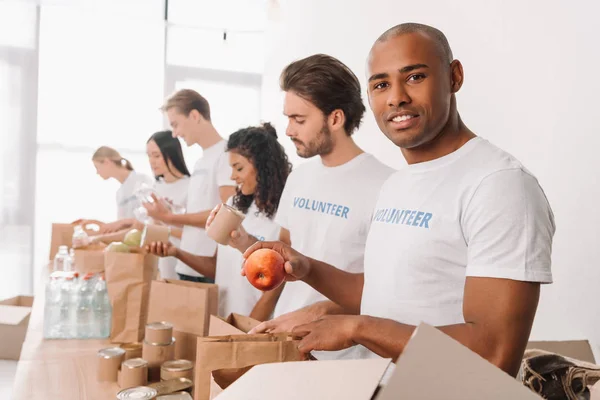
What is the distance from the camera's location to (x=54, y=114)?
5.33 meters

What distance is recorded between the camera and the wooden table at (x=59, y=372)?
1.27 m

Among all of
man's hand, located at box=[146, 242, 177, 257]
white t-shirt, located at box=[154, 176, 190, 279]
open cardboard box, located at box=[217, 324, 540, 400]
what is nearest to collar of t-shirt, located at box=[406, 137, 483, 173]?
open cardboard box, located at box=[217, 324, 540, 400]

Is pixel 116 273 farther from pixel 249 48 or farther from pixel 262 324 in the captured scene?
pixel 249 48

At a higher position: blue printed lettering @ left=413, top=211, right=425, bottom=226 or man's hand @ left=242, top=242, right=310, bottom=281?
blue printed lettering @ left=413, top=211, right=425, bottom=226

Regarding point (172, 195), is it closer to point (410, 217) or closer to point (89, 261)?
point (89, 261)

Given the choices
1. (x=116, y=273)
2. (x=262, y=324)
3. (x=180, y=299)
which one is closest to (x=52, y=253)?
(x=116, y=273)

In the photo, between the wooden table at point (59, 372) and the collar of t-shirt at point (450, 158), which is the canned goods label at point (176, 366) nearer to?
the wooden table at point (59, 372)

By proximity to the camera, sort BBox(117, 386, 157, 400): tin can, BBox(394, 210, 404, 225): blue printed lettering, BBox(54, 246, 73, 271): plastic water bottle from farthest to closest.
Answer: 1. BBox(54, 246, 73, 271): plastic water bottle
2. BBox(394, 210, 404, 225): blue printed lettering
3. BBox(117, 386, 157, 400): tin can

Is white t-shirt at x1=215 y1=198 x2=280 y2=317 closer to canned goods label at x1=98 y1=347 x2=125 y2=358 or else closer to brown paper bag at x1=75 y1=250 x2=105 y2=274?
brown paper bag at x1=75 y1=250 x2=105 y2=274

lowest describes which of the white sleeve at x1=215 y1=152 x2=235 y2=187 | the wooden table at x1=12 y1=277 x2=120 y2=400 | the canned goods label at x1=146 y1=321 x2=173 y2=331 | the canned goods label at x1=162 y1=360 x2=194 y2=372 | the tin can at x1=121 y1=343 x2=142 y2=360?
the wooden table at x1=12 y1=277 x2=120 y2=400

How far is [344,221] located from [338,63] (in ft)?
1.82

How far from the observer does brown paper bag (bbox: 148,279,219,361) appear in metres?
1.46

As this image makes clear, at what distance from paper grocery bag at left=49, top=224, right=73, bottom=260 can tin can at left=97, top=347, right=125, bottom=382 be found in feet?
7.11

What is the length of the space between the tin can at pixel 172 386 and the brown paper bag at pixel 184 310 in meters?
0.25
